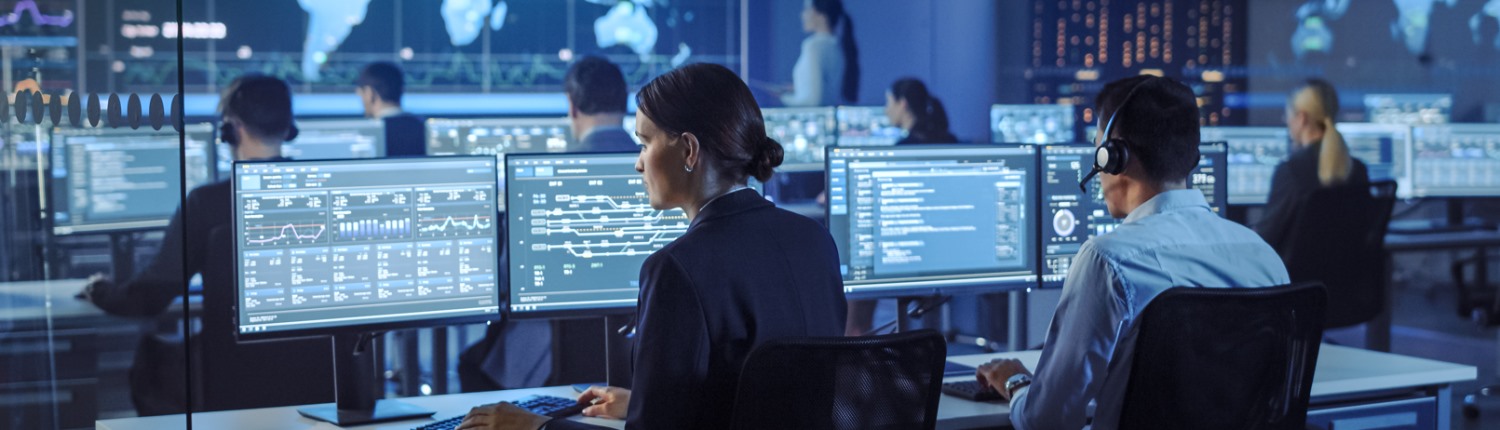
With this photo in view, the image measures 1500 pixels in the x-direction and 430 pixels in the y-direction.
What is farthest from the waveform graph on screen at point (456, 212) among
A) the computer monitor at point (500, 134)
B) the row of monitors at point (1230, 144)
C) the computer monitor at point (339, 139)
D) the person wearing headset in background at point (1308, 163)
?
the computer monitor at point (500, 134)

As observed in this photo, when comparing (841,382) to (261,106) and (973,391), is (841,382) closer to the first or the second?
(973,391)

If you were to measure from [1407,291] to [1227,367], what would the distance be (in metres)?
6.31

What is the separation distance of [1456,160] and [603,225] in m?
4.44

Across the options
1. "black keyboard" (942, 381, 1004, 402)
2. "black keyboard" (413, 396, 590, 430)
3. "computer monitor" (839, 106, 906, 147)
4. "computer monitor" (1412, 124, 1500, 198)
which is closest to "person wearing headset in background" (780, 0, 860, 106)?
"computer monitor" (839, 106, 906, 147)

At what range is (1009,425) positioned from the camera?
247 cm

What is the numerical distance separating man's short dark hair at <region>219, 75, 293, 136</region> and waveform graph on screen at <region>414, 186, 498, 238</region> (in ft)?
3.46

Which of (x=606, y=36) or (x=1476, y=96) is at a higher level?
(x=606, y=36)

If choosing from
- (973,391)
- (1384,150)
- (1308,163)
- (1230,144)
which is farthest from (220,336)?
(1384,150)

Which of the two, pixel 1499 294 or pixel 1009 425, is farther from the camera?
pixel 1499 294

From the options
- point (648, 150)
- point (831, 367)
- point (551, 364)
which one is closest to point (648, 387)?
point (831, 367)

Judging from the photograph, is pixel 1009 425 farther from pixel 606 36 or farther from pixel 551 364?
pixel 606 36

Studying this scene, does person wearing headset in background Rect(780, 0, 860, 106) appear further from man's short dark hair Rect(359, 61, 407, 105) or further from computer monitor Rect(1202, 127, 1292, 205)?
man's short dark hair Rect(359, 61, 407, 105)

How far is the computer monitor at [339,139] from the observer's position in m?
5.34

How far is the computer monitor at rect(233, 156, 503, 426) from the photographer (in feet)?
7.82
